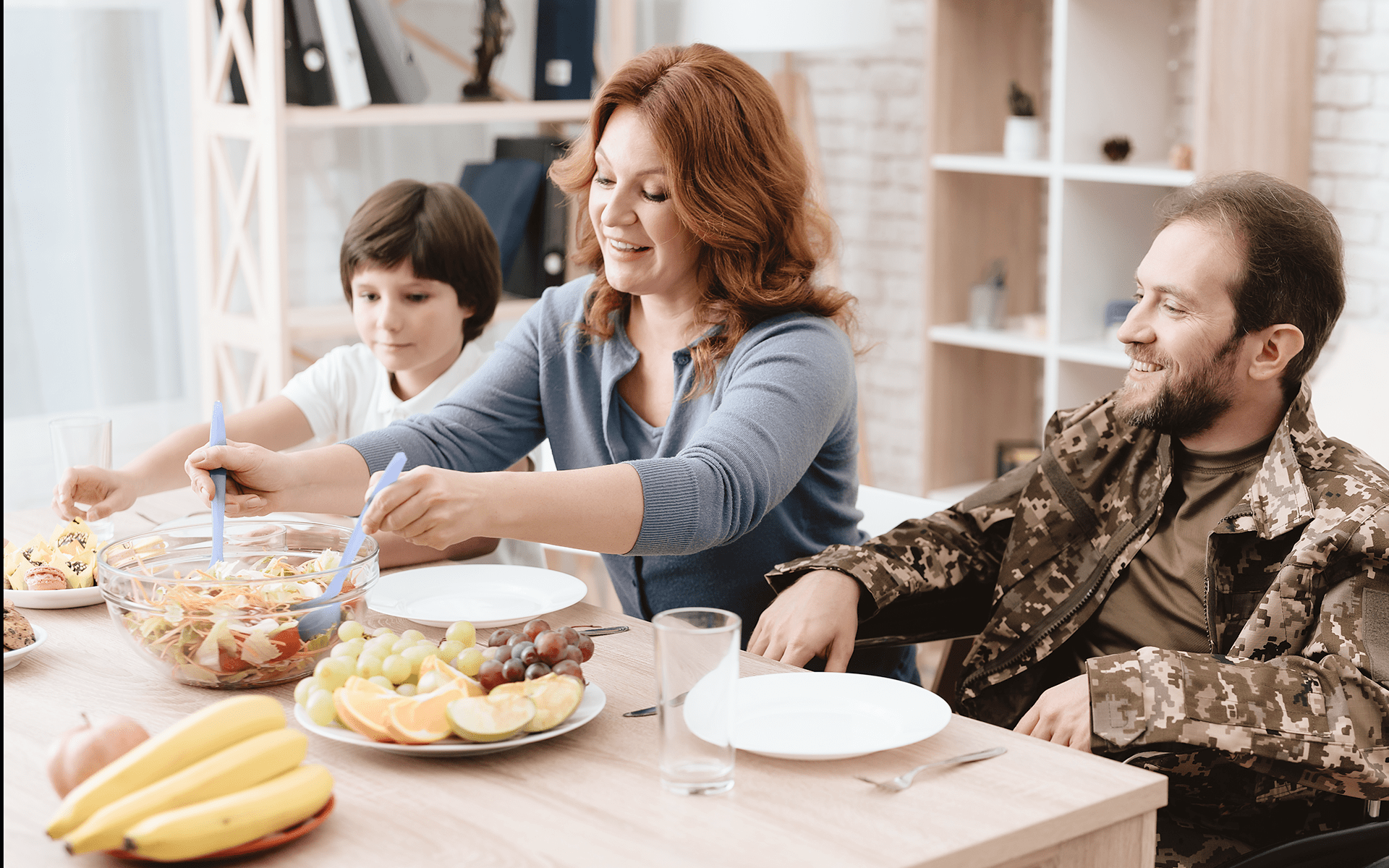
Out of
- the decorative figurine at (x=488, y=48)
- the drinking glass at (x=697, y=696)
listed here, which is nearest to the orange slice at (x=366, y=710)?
the drinking glass at (x=697, y=696)

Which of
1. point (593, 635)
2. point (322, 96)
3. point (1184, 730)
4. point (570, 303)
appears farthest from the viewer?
point (322, 96)

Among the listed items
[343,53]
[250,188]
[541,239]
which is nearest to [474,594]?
[250,188]

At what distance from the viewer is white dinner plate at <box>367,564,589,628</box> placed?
4.77ft

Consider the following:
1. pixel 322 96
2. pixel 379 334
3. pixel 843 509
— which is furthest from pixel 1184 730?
pixel 322 96

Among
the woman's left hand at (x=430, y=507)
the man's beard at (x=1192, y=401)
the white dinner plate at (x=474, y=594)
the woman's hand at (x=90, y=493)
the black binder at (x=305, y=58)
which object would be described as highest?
the black binder at (x=305, y=58)

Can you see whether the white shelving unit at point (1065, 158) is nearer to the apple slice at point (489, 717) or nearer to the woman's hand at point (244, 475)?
the woman's hand at point (244, 475)

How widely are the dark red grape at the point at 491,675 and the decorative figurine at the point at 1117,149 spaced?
2.46 metres

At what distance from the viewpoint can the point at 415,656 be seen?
1.15m

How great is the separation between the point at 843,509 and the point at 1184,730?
64 cm

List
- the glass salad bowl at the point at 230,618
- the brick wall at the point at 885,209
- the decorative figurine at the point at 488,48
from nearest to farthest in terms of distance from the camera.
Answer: the glass salad bowl at the point at 230,618 → the decorative figurine at the point at 488,48 → the brick wall at the point at 885,209

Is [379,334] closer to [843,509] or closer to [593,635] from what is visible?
[843,509]

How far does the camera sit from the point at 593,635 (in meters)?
1.41

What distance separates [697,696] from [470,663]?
26 cm

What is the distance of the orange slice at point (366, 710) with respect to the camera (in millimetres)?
1077
